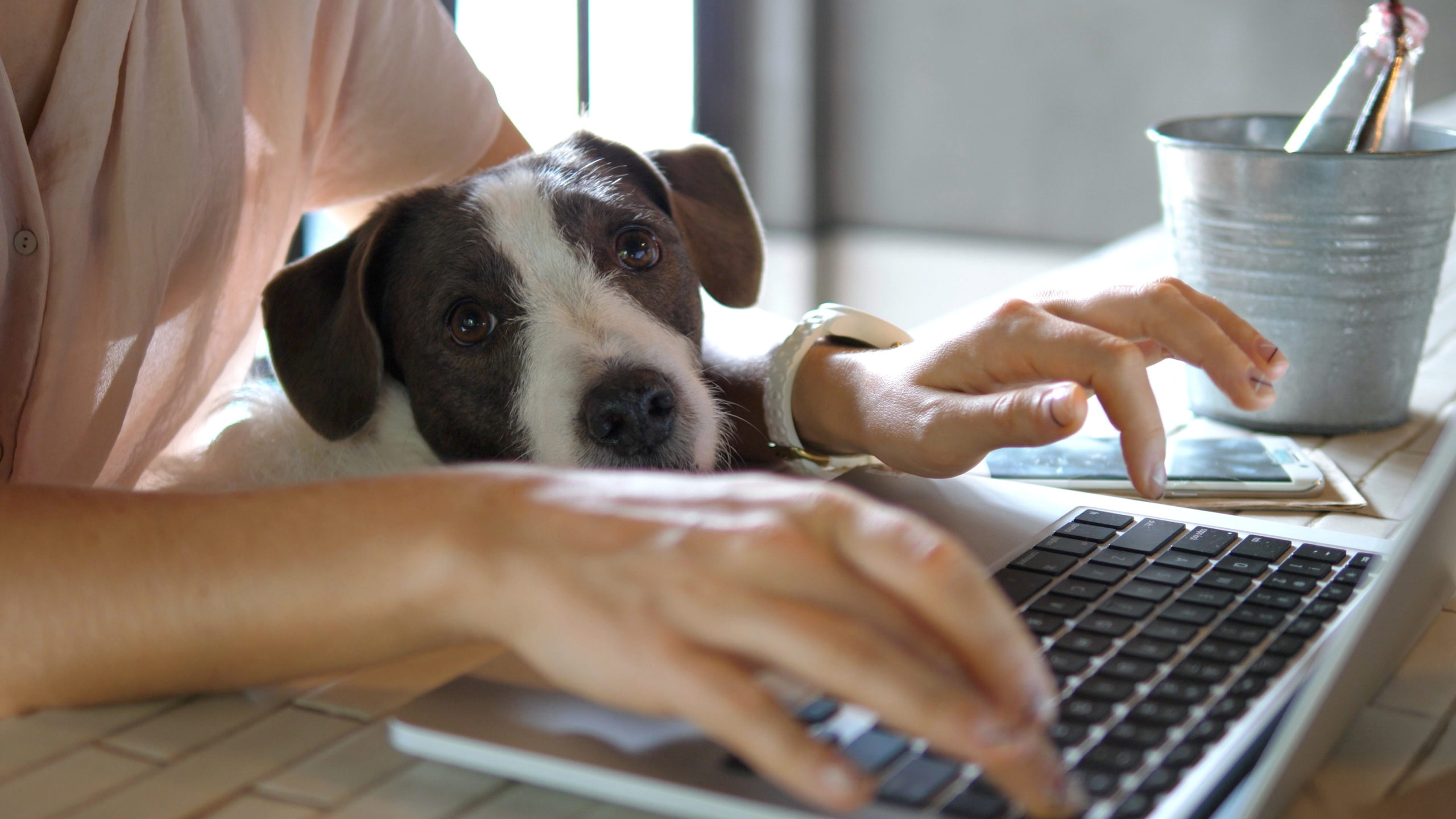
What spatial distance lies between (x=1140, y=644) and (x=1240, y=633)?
0.16 ft

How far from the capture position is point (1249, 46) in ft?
14.8

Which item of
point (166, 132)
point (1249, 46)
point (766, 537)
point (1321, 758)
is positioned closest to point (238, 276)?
point (166, 132)

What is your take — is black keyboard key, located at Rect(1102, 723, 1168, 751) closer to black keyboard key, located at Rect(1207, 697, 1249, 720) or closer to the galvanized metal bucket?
black keyboard key, located at Rect(1207, 697, 1249, 720)

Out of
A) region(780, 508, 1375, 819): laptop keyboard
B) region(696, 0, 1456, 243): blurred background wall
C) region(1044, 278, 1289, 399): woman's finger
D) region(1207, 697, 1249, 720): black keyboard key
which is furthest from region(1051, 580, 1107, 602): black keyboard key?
region(696, 0, 1456, 243): blurred background wall

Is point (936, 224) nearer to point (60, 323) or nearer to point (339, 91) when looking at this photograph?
point (339, 91)

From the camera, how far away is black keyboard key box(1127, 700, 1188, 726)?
454 mm

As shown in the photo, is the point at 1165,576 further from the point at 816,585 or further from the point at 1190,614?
the point at 816,585

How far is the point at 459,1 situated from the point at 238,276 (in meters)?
2.48

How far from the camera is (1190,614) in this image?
1.81 feet

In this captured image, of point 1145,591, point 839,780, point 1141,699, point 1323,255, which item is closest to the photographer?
point 839,780

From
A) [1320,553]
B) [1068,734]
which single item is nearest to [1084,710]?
[1068,734]

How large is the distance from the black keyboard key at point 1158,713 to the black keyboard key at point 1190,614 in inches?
3.4

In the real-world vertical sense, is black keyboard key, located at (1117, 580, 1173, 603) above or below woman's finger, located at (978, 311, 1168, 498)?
below

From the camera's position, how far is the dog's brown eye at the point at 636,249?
0.94m
